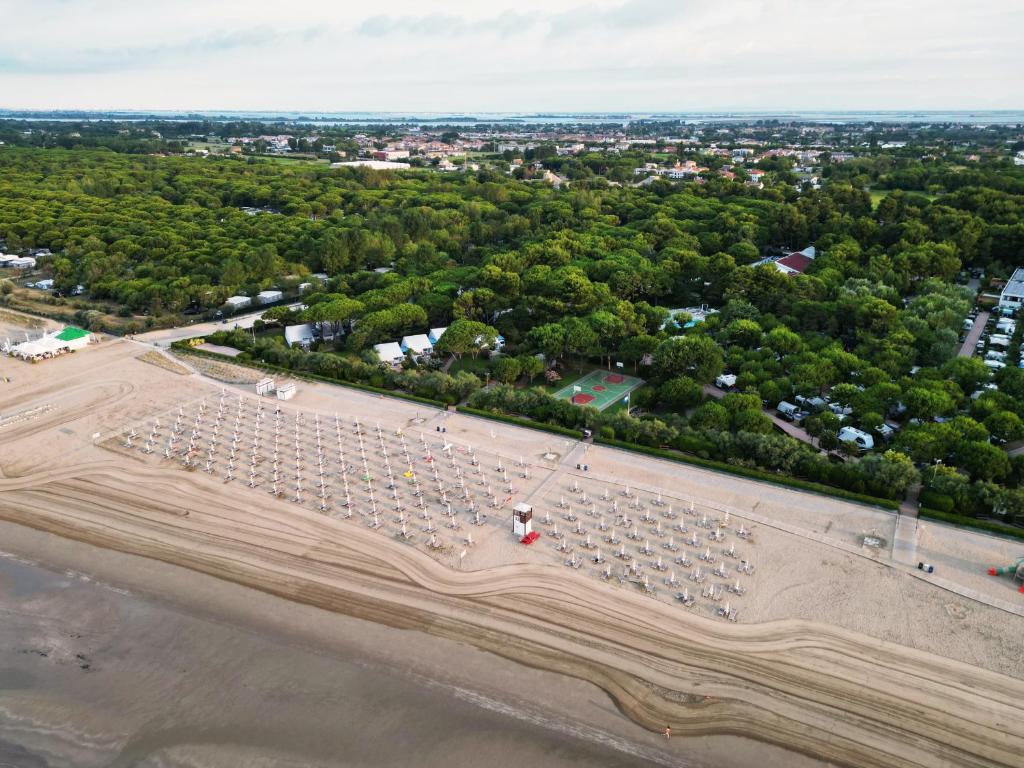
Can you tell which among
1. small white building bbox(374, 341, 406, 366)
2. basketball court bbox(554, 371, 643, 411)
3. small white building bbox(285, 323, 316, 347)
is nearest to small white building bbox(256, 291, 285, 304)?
small white building bbox(285, 323, 316, 347)

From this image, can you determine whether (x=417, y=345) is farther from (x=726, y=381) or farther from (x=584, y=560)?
(x=584, y=560)

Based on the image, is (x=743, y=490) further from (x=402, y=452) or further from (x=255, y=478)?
(x=255, y=478)

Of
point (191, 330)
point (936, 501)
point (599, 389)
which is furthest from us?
point (191, 330)

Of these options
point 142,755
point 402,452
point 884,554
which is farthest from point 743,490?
point 142,755

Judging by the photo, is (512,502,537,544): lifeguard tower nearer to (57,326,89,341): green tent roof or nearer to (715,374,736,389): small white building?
(715,374,736,389): small white building

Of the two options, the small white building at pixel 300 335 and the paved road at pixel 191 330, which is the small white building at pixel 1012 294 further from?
the paved road at pixel 191 330

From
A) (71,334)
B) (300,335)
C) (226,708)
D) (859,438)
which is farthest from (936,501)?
(71,334)
